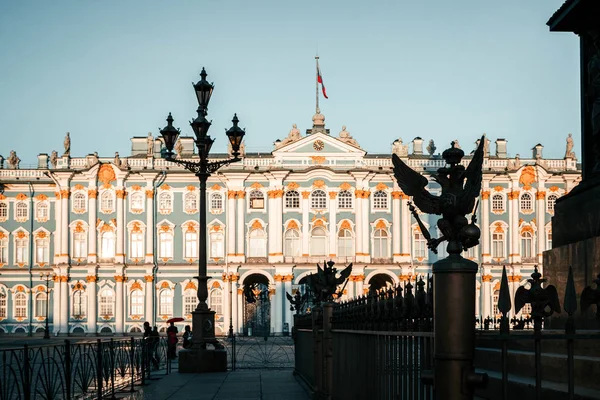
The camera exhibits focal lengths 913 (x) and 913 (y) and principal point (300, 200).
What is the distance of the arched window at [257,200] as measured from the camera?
204 ft

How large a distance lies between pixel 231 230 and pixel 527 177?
20.7 meters

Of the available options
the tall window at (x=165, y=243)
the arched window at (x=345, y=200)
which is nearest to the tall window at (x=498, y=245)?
the arched window at (x=345, y=200)

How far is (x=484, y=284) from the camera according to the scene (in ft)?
204

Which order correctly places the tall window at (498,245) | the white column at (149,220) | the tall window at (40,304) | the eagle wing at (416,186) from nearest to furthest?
the eagle wing at (416,186) → the white column at (149,220) → the tall window at (40,304) → the tall window at (498,245)

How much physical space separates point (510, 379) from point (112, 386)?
1131 cm

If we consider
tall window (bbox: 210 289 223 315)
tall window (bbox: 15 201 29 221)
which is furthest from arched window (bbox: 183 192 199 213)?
tall window (bbox: 15 201 29 221)

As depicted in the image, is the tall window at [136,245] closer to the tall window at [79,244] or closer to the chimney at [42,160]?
the tall window at [79,244]

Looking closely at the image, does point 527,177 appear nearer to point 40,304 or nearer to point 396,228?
point 396,228

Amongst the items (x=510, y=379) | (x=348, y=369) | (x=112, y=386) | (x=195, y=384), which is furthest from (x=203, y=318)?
(x=510, y=379)

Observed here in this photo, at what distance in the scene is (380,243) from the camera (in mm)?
62250

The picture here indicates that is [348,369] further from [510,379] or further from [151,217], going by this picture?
[151,217]

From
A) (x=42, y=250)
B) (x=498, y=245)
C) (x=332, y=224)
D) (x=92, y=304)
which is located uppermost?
(x=332, y=224)

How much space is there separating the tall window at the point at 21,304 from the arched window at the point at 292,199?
19261 mm

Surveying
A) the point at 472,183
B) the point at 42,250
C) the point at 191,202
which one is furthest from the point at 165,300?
the point at 472,183
